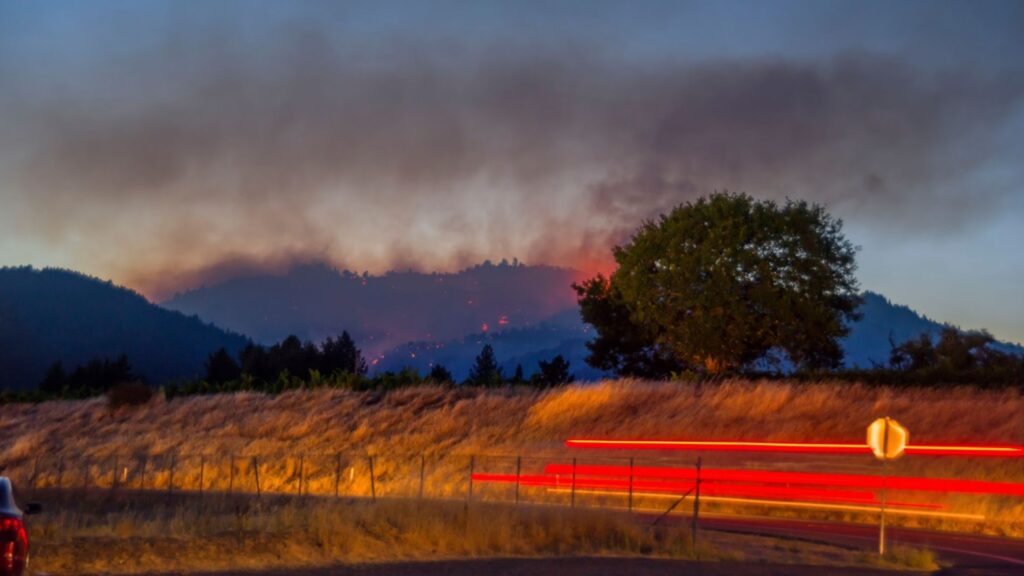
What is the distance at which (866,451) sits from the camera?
34.8 metres

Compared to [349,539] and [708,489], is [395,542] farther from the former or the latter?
[708,489]

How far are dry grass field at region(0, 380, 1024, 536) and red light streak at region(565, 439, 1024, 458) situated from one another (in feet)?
1.28

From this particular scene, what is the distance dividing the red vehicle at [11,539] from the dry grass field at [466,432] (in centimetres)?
2416

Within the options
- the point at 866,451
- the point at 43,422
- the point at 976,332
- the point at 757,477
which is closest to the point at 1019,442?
the point at 866,451

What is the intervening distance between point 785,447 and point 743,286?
2588 centimetres

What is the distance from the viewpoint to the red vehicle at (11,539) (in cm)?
1243

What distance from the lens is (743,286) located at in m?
62.2

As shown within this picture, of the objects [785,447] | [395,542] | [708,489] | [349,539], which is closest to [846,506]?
[708,489]

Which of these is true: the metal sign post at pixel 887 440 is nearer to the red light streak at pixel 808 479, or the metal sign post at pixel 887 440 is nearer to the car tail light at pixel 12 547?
the red light streak at pixel 808 479

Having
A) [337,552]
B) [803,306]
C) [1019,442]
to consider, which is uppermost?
[803,306]

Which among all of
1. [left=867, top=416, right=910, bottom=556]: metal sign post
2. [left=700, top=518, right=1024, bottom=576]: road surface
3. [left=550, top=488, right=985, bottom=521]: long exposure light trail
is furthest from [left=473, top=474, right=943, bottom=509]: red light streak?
[left=867, top=416, right=910, bottom=556]: metal sign post

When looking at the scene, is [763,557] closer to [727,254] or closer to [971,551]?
[971,551]

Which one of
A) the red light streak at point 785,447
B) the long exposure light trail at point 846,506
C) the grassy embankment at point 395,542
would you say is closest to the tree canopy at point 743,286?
the red light streak at point 785,447

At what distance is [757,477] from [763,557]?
49.2 ft
